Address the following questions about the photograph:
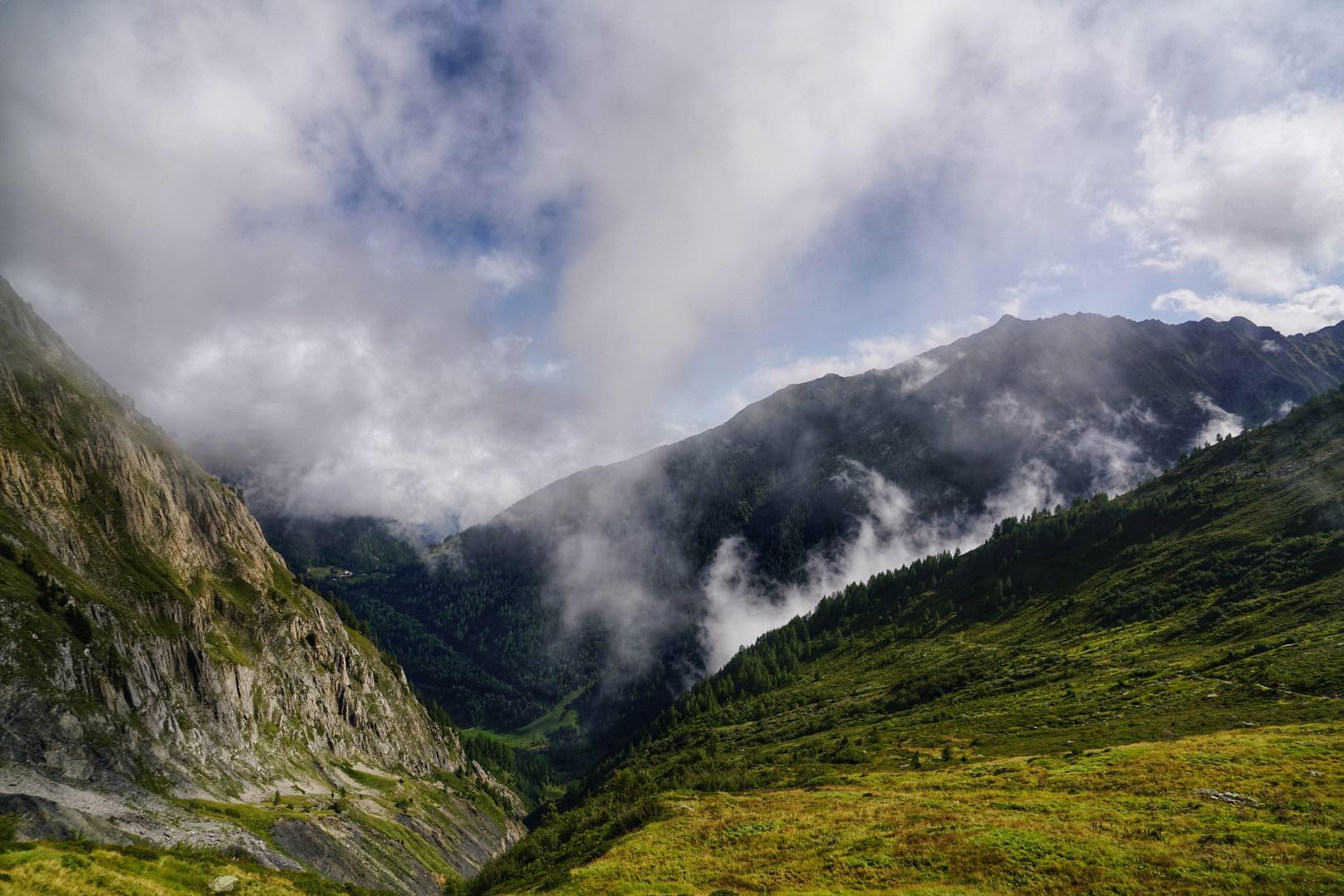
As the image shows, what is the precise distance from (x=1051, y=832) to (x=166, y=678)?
411ft

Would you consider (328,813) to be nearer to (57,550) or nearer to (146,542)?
(57,550)

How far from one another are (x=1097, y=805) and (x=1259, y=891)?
59.5ft

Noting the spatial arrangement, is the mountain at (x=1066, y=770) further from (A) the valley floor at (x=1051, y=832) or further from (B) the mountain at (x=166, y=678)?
(B) the mountain at (x=166, y=678)

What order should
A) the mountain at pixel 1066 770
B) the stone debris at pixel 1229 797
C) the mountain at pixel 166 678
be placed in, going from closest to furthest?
1. the mountain at pixel 1066 770
2. the stone debris at pixel 1229 797
3. the mountain at pixel 166 678

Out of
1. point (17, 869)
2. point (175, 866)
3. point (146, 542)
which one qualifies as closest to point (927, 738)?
point (175, 866)

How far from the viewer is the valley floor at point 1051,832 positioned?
29.4 m

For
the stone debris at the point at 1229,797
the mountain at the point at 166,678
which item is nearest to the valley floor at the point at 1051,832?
the stone debris at the point at 1229,797

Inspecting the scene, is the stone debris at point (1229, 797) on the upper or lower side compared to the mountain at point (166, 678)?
lower

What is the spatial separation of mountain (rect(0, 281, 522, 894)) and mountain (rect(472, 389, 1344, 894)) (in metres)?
38.2

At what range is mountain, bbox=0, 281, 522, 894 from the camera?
65.2 meters

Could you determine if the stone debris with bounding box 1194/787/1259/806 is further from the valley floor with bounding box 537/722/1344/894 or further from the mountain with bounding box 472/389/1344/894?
the mountain with bounding box 472/389/1344/894

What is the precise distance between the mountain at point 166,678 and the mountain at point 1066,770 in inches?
1502

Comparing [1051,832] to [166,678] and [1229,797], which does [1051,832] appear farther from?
[166,678]

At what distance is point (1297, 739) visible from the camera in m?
52.9
